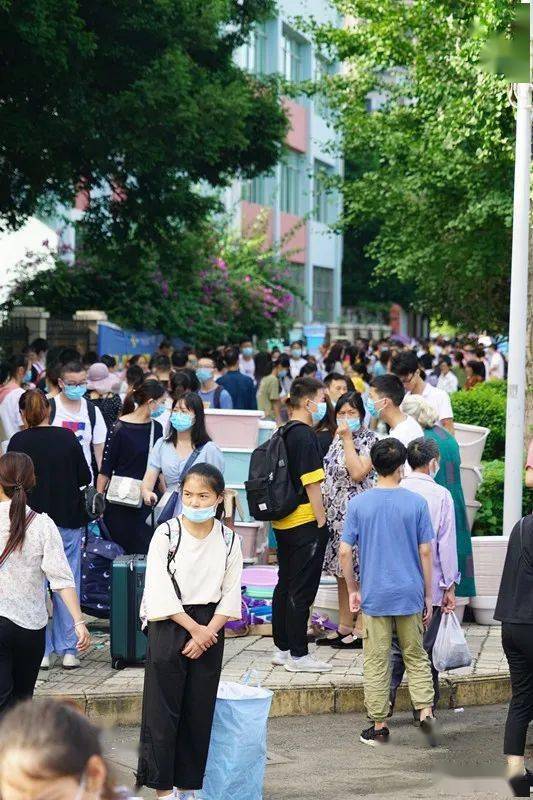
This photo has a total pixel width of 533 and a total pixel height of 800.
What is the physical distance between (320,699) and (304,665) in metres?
0.39

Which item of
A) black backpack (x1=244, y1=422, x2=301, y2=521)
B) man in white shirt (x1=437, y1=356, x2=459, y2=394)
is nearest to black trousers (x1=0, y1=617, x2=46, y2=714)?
black backpack (x1=244, y1=422, x2=301, y2=521)

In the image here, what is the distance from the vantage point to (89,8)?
17703 mm

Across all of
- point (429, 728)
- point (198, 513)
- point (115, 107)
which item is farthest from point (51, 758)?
point (115, 107)

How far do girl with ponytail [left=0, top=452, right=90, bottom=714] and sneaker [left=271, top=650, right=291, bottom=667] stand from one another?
8.77ft

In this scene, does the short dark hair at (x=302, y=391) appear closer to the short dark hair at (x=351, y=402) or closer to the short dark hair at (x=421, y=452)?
the short dark hair at (x=351, y=402)

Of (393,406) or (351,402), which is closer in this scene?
(393,406)

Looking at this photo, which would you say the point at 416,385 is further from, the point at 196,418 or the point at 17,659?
the point at 17,659

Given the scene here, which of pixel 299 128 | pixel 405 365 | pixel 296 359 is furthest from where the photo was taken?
pixel 299 128

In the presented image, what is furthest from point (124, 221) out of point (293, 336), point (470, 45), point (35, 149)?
point (293, 336)

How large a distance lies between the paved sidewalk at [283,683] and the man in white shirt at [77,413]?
144 centimetres

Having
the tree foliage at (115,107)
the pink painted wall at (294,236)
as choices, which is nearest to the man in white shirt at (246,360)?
the tree foliage at (115,107)

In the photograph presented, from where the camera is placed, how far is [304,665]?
908cm

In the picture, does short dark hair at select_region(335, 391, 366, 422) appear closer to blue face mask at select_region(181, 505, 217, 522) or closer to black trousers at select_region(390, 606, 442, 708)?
black trousers at select_region(390, 606, 442, 708)

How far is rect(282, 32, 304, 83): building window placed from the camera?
49531 millimetres
